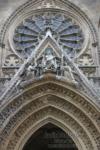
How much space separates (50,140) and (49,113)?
6.72ft

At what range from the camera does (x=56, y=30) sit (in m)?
15.0

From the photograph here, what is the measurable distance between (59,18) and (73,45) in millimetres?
1595

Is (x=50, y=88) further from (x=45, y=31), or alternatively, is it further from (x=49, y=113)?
(x=45, y=31)

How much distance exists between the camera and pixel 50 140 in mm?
14297

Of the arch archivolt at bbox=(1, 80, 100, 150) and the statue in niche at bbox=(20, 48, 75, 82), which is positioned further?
the statue in niche at bbox=(20, 48, 75, 82)

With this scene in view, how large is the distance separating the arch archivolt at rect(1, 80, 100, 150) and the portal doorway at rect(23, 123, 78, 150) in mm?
1367

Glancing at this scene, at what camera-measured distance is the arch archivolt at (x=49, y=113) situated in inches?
472

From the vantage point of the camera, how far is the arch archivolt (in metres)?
12.0

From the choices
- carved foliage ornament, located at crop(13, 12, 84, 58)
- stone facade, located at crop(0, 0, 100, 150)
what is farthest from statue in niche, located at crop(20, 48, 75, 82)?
carved foliage ornament, located at crop(13, 12, 84, 58)

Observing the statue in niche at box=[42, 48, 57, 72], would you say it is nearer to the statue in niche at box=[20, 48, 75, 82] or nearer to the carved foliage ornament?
the statue in niche at box=[20, 48, 75, 82]

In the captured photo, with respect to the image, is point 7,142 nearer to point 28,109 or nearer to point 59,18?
point 28,109

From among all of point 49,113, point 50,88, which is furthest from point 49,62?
point 49,113

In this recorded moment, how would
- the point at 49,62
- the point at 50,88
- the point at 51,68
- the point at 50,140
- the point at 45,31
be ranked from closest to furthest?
the point at 51,68
the point at 49,62
the point at 50,88
the point at 50,140
the point at 45,31

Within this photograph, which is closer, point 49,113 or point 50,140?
point 49,113
